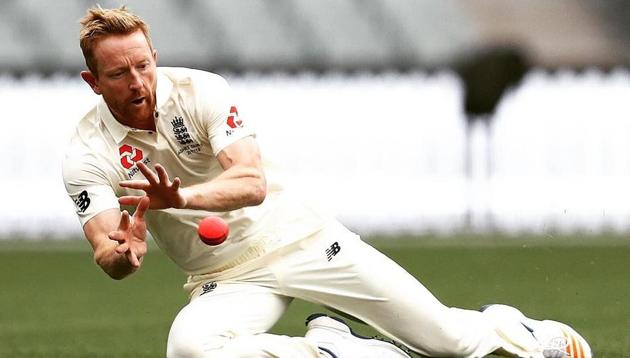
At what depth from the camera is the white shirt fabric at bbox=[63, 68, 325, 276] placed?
702 cm

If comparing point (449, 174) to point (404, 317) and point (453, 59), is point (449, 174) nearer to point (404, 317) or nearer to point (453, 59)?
point (453, 59)

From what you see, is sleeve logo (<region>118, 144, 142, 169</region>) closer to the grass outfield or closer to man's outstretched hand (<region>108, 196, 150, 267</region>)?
man's outstretched hand (<region>108, 196, 150, 267</region>)

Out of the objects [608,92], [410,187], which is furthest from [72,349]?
[608,92]

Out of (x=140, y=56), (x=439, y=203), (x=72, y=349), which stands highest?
(x=140, y=56)

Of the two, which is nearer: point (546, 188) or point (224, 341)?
point (224, 341)

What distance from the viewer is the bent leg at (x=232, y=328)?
22.6ft

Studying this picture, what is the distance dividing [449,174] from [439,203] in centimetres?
43

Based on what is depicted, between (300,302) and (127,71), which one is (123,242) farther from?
(300,302)

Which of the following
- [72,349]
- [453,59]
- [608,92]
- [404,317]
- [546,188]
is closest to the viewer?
[404,317]

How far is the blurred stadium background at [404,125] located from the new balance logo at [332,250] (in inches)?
213

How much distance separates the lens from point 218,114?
22.9 ft

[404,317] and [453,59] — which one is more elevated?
[404,317]

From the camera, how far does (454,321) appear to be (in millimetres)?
7414

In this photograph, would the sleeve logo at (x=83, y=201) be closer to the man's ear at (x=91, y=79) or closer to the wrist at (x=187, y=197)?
the man's ear at (x=91, y=79)
